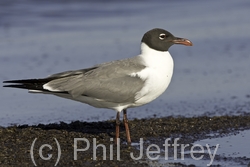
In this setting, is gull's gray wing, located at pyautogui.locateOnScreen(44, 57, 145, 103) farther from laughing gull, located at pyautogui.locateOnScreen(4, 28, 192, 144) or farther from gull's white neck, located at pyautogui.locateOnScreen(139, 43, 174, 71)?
gull's white neck, located at pyautogui.locateOnScreen(139, 43, 174, 71)

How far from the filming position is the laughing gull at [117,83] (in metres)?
8.16

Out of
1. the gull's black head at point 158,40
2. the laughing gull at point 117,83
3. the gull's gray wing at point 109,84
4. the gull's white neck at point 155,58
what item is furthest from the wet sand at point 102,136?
the gull's black head at point 158,40

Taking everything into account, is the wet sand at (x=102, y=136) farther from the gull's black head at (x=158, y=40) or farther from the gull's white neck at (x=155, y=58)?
the gull's black head at (x=158, y=40)

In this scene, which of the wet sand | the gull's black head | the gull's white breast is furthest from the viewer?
the gull's black head

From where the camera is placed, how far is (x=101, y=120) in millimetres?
9797

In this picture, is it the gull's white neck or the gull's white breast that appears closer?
the gull's white breast

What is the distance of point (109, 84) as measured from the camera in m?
8.24

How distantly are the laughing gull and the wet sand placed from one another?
0.45 m

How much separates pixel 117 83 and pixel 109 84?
0.10 metres

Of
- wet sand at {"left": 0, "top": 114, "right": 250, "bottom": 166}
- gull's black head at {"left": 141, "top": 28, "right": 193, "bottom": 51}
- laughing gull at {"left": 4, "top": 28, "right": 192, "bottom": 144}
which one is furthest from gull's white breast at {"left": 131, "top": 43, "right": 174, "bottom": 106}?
wet sand at {"left": 0, "top": 114, "right": 250, "bottom": 166}

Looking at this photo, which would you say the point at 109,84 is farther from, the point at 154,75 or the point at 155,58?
the point at 155,58

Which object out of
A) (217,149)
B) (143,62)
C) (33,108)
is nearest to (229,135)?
(217,149)

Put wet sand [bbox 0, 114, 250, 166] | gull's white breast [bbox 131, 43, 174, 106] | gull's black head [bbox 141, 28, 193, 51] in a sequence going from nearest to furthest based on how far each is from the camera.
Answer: wet sand [bbox 0, 114, 250, 166] < gull's white breast [bbox 131, 43, 174, 106] < gull's black head [bbox 141, 28, 193, 51]

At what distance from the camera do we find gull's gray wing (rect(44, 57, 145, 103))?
321 inches
